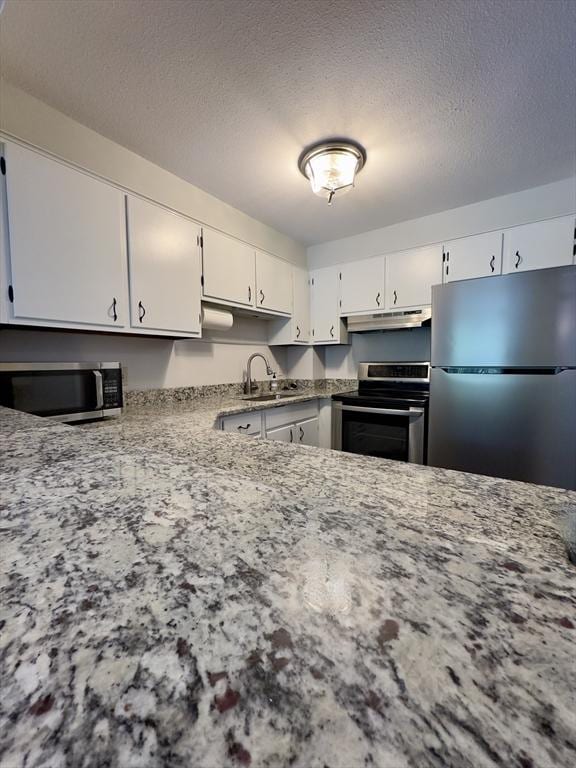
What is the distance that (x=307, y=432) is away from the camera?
2.75 m

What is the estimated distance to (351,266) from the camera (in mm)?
2898

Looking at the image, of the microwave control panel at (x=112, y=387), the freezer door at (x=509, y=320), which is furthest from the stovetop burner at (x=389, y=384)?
the microwave control panel at (x=112, y=387)

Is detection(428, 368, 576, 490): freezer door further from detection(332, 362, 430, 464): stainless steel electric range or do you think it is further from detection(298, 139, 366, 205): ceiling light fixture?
detection(298, 139, 366, 205): ceiling light fixture

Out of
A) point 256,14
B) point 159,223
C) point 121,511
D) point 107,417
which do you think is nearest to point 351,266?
A: point 159,223

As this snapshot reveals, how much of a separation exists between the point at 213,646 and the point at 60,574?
178 mm

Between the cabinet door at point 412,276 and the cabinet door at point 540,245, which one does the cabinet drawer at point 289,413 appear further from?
the cabinet door at point 540,245

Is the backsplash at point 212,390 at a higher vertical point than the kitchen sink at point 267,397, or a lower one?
higher

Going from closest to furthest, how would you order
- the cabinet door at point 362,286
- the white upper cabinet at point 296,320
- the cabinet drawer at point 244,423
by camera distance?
the cabinet drawer at point 244,423 < the cabinet door at point 362,286 < the white upper cabinet at point 296,320

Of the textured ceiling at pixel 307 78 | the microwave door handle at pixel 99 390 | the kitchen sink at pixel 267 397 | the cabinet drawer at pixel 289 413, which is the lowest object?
the cabinet drawer at pixel 289 413

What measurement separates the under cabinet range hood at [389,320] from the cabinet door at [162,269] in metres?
1.49

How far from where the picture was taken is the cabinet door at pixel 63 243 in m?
1.33

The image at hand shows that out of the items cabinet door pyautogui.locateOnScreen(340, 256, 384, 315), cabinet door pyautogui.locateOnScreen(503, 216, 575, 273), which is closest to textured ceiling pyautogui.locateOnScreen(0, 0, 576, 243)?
cabinet door pyautogui.locateOnScreen(503, 216, 575, 273)

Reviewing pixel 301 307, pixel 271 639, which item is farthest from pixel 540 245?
pixel 271 639

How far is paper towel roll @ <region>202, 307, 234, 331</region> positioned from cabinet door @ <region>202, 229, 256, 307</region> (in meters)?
0.10
